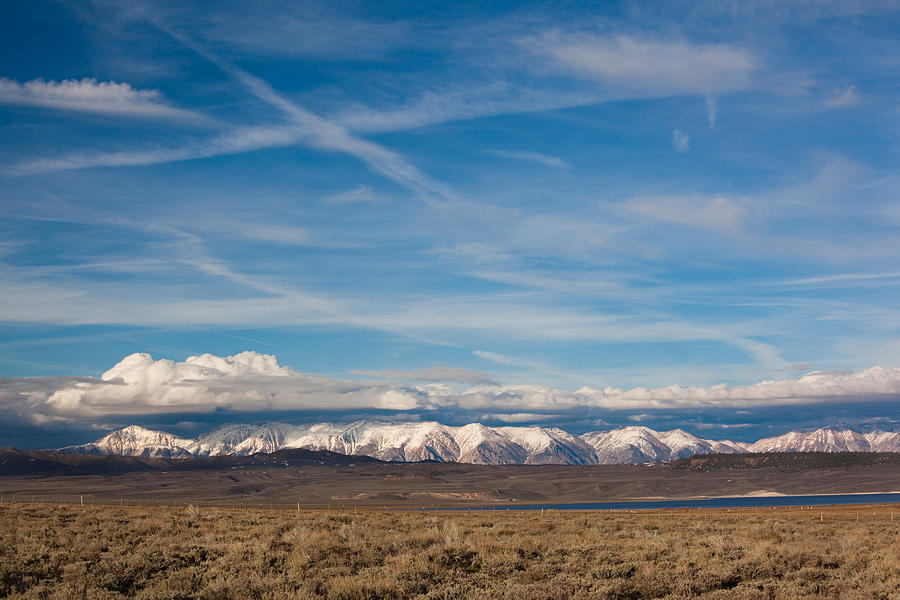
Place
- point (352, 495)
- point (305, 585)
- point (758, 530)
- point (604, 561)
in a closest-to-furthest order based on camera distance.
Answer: point (305, 585) < point (604, 561) < point (758, 530) < point (352, 495)

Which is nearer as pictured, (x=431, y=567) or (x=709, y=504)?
(x=431, y=567)

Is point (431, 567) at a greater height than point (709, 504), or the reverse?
point (431, 567)

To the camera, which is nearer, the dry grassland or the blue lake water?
the dry grassland

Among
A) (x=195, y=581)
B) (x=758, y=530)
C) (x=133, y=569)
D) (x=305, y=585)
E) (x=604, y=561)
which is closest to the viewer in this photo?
(x=305, y=585)

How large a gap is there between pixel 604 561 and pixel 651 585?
3764 millimetres

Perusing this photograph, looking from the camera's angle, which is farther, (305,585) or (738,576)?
(738,576)

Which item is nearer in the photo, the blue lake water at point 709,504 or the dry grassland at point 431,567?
the dry grassland at point 431,567

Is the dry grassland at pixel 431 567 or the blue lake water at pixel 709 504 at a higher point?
the dry grassland at pixel 431 567

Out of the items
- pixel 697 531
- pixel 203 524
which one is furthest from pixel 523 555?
pixel 203 524

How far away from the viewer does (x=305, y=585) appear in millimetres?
15750

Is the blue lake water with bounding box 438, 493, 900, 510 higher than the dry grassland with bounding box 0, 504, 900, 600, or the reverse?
the dry grassland with bounding box 0, 504, 900, 600

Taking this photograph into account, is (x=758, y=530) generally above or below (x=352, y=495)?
above

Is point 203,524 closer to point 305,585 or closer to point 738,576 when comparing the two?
point 305,585

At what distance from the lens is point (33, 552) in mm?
21359
